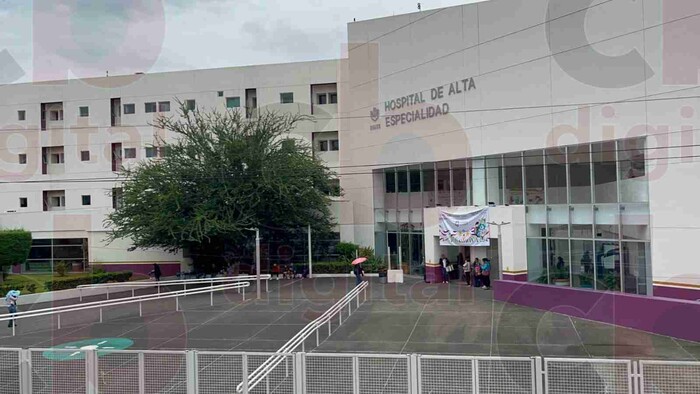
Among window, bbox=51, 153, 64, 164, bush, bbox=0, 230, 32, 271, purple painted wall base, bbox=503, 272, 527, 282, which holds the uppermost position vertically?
window, bbox=51, 153, 64, 164

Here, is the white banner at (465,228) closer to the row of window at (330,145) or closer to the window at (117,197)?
the row of window at (330,145)

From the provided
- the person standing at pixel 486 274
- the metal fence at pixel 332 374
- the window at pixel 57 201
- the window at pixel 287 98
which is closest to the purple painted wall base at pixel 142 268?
the window at pixel 57 201

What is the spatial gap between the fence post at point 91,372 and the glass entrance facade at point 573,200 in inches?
664

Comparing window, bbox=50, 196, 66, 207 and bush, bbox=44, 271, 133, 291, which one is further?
window, bbox=50, 196, 66, 207

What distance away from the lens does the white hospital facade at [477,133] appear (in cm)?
1834

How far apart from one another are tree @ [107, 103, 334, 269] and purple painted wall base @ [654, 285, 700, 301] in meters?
17.1

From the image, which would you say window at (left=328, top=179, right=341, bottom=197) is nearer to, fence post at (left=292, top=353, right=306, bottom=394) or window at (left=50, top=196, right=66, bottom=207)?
window at (left=50, top=196, right=66, bottom=207)

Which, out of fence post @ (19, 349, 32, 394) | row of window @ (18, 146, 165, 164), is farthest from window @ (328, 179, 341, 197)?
fence post @ (19, 349, 32, 394)

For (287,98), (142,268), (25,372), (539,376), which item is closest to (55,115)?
(142,268)

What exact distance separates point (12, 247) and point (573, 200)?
1006 inches

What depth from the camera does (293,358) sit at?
8633 millimetres

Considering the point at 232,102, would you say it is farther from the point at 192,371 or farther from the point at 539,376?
the point at 539,376

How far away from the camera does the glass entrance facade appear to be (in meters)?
19.6

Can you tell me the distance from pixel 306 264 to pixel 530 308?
16.1 metres
